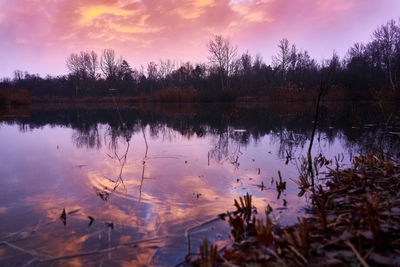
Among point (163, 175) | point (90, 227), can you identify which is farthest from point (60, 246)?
point (163, 175)

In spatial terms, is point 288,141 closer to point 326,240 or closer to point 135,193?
point 135,193

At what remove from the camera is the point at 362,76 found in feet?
107

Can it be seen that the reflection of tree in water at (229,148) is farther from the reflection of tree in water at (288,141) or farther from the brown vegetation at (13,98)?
the brown vegetation at (13,98)

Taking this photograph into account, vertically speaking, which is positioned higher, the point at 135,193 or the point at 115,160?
the point at 115,160

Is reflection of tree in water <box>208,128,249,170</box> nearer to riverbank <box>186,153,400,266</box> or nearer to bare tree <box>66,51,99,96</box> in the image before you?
riverbank <box>186,153,400,266</box>

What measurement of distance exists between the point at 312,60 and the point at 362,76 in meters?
30.6

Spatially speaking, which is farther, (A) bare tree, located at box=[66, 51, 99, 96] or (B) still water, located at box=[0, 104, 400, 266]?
(A) bare tree, located at box=[66, 51, 99, 96]

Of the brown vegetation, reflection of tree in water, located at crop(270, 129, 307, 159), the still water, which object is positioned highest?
the brown vegetation

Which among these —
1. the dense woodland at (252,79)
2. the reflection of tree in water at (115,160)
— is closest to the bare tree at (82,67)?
the dense woodland at (252,79)

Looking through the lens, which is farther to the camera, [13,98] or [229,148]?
[13,98]

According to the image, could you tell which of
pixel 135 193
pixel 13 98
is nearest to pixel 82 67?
pixel 13 98

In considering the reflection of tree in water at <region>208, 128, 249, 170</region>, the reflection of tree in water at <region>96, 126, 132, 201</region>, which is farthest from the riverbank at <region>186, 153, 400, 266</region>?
the reflection of tree in water at <region>208, 128, 249, 170</region>

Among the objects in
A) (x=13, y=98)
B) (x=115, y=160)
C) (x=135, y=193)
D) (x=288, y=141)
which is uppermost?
(x=13, y=98)

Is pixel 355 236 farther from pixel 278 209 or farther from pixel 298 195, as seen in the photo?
pixel 298 195
